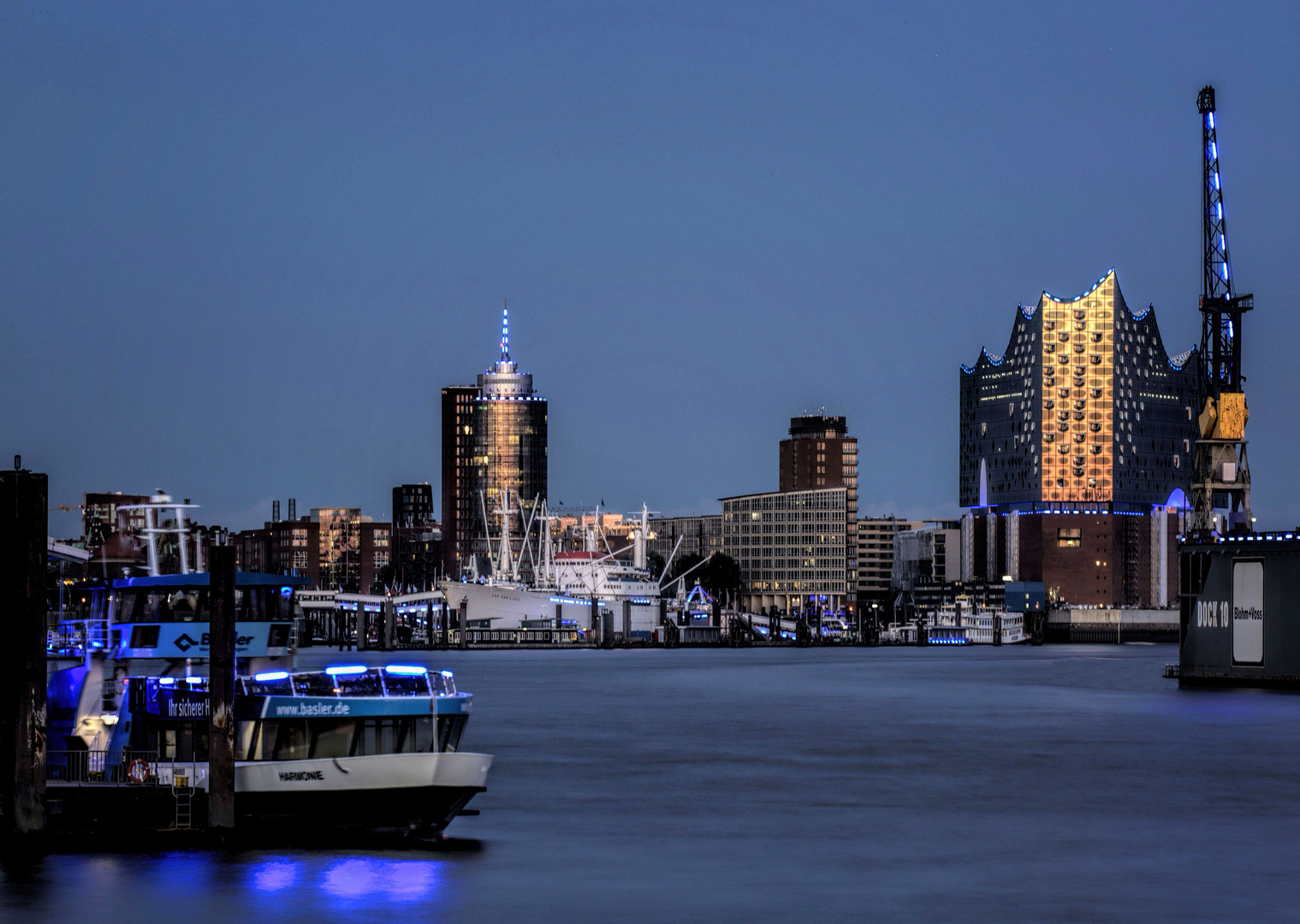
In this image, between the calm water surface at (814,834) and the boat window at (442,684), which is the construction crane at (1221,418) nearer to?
the calm water surface at (814,834)

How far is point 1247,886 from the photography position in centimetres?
3862

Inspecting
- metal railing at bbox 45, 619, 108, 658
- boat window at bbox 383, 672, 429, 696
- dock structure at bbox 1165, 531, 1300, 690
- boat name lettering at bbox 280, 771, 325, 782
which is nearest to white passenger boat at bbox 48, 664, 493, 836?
boat name lettering at bbox 280, 771, 325, 782

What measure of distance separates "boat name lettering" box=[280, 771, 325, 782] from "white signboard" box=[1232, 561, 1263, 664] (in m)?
73.2

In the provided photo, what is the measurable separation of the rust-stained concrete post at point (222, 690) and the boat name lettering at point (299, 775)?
1.51 metres

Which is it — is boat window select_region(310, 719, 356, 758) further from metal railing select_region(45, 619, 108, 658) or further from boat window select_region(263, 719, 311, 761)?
metal railing select_region(45, 619, 108, 658)

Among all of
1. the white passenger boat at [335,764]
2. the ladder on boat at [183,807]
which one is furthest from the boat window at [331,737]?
the ladder on boat at [183,807]

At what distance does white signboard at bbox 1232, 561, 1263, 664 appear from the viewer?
10138 cm

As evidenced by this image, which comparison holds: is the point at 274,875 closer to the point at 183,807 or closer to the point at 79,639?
the point at 183,807

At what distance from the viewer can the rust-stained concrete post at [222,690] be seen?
37344 millimetres

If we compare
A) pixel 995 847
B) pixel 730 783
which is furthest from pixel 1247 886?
pixel 730 783

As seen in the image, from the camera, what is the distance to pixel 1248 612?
10288cm

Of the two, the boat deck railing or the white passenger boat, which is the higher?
the boat deck railing

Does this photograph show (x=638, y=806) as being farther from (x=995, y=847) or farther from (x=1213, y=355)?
(x=1213, y=355)

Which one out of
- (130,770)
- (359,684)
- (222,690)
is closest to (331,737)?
(359,684)
